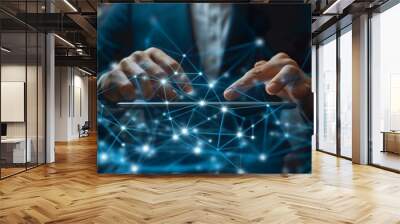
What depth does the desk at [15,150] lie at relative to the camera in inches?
261

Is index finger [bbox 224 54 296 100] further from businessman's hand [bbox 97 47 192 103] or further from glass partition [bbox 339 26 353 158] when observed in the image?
glass partition [bbox 339 26 353 158]

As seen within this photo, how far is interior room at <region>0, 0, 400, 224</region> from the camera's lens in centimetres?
406

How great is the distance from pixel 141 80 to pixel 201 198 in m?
2.46

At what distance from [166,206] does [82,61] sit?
935 centimetres

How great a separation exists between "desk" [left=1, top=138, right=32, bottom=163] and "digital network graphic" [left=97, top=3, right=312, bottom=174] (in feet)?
6.08

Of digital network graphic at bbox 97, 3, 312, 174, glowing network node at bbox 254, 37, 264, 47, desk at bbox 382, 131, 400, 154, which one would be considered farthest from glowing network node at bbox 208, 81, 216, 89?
desk at bbox 382, 131, 400, 154

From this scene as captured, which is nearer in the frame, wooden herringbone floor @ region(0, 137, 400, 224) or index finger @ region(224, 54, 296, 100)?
wooden herringbone floor @ region(0, 137, 400, 224)

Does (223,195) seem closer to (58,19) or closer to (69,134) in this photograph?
(58,19)

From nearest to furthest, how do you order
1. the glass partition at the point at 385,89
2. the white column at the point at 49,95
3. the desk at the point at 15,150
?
the desk at the point at 15,150 < the glass partition at the point at 385,89 < the white column at the point at 49,95

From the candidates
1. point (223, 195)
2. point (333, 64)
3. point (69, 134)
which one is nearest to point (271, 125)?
point (223, 195)

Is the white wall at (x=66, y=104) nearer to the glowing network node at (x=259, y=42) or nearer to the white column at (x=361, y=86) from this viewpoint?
the glowing network node at (x=259, y=42)

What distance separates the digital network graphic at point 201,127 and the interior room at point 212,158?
2.4 inches

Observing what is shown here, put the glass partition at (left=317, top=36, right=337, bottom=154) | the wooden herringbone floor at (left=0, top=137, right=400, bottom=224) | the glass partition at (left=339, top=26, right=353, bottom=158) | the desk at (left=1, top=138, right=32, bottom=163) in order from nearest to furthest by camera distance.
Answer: the wooden herringbone floor at (left=0, top=137, right=400, bottom=224) < the desk at (left=1, top=138, right=32, bottom=163) < the glass partition at (left=339, top=26, right=353, bottom=158) < the glass partition at (left=317, top=36, right=337, bottom=154)

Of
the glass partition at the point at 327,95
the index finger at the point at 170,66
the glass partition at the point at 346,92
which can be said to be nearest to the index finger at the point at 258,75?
the index finger at the point at 170,66
